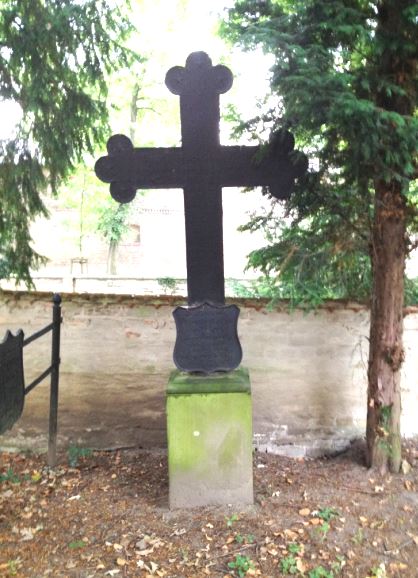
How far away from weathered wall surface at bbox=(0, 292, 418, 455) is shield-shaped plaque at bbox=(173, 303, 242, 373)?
1039 millimetres

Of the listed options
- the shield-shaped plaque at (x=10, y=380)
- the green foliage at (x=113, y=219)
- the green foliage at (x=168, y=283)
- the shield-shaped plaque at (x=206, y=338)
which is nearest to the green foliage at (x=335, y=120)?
the shield-shaped plaque at (x=206, y=338)

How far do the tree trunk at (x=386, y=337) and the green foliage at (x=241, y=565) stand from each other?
146cm

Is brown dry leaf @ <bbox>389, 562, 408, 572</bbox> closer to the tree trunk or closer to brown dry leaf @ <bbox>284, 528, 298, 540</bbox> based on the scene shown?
brown dry leaf @ <bbox>284, 528, 298, 540</bbox>

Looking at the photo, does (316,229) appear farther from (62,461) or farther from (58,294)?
(62,461)

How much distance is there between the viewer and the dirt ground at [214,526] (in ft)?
9.12

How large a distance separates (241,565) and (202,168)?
2.52 meters

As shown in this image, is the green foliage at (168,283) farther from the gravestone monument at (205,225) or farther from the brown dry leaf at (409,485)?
the brown dry leaf at (409,485)

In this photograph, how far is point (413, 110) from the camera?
356 cm

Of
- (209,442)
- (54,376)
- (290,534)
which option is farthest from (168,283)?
(290,534)

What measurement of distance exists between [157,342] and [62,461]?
1320 mm

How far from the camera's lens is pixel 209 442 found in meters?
3.35

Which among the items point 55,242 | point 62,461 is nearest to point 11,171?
point 62,461

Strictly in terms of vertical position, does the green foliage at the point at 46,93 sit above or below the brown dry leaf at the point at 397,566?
above

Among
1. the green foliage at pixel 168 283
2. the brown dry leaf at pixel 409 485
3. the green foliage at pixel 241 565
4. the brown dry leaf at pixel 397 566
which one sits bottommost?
the brown dry leaf at pixel 397 566
